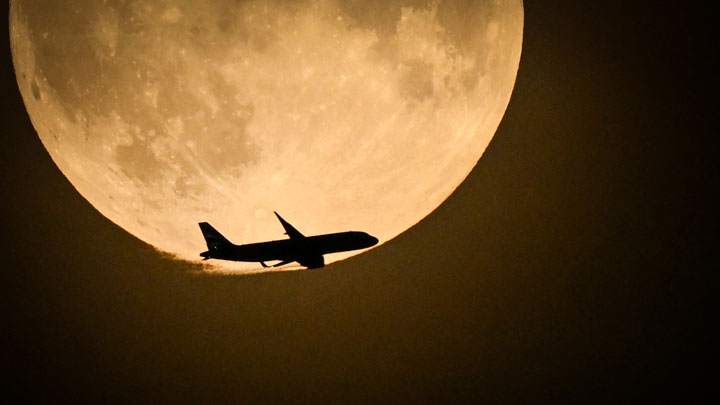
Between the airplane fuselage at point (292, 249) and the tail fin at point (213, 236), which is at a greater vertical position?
the tail fin at point (213, 236)

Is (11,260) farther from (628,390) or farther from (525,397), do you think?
(628,390)

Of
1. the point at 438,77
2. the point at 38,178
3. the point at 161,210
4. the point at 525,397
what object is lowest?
the point at 525,397

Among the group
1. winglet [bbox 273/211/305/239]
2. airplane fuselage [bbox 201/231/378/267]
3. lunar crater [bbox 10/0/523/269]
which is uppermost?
lunar crater [bbox 10/0/523/269]

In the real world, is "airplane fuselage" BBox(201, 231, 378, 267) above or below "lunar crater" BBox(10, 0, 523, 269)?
below

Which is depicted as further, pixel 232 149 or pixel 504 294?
pixel 504 294

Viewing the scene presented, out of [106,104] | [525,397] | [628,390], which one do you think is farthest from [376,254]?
[106,104]

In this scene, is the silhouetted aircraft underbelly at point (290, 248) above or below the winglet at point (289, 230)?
below

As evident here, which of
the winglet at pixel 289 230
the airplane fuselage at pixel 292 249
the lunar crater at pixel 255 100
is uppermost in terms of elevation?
the lunar crater at pixel 255 100

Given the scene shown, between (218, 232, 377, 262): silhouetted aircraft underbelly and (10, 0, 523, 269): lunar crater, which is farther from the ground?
(10, 0, 523, 269): lunar crater
